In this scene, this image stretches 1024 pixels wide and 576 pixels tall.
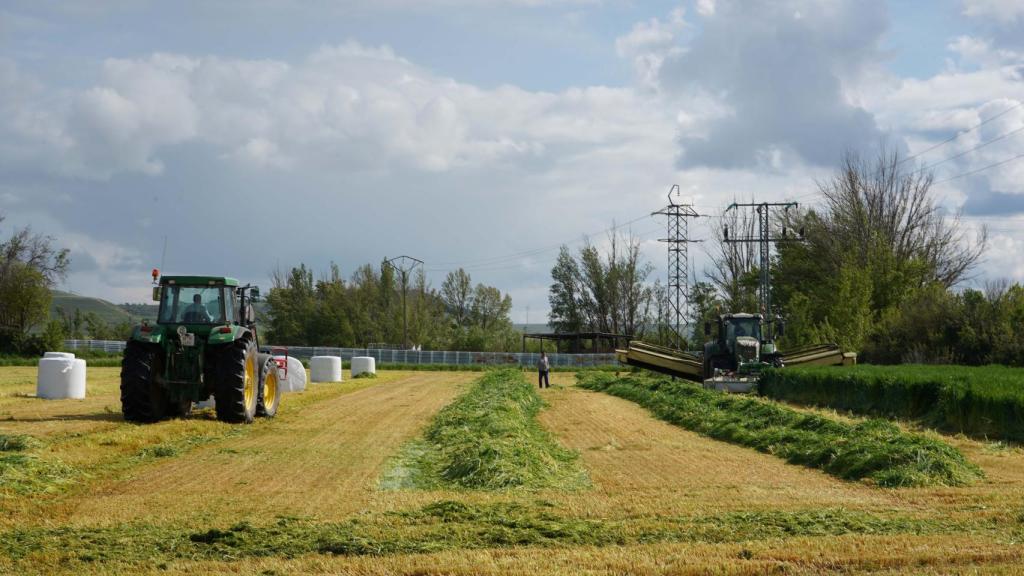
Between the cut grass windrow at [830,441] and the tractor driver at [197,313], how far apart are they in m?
9.67

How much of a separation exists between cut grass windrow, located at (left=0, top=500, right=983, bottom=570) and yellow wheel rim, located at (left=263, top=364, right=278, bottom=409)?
35.9 ft

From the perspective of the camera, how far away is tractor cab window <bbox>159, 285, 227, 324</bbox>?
746 inches

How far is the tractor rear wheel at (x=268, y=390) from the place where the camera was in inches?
781

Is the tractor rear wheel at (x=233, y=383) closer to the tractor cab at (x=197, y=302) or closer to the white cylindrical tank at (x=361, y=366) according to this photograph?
the tractor cab at (x=197, y=302)

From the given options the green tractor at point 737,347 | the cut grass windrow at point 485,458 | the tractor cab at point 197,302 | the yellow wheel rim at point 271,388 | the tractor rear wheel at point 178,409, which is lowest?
the cut grass windrow at point 485,458

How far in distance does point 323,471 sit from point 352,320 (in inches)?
3036

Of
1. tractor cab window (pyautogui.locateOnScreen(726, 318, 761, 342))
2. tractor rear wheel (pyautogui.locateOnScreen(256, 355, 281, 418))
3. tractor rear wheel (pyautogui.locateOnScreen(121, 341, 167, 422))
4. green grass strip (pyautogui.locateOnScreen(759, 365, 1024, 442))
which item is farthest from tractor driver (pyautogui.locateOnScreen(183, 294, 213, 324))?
tractor cab window (pyautogui.locateOnScreen(726, 318, 761, 342))

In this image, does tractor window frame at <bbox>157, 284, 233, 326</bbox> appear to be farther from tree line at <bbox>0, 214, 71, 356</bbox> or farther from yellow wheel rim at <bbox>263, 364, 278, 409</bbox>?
tree line at <bbox>0, 214, 71, 356</bbox>

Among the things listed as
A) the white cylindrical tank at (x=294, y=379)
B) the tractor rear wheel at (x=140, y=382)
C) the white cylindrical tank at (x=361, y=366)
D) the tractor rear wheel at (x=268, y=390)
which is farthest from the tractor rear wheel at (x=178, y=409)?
the white cylindrical tank at (x=361, y=366)

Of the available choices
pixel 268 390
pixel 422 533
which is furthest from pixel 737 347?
pixel 422 533

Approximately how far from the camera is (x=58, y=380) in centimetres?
2545

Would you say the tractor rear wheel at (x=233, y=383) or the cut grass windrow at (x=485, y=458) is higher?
Result: the tractor rear wheel at (x=233, y=383)

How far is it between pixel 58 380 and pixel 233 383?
9.93 meters

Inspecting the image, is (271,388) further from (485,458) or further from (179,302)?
(485,458)
